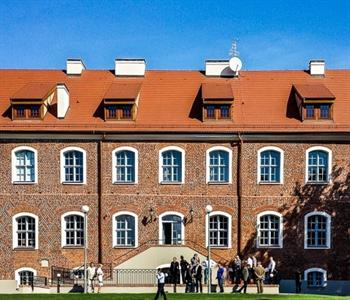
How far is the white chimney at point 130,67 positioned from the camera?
32.9m

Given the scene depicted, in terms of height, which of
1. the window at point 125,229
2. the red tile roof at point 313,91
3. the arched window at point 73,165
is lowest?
the window at point 125,229

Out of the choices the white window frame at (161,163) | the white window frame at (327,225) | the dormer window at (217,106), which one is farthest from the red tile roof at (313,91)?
the white window frame at (161,163)

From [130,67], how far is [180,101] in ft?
15.0

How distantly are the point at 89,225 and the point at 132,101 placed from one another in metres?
7.31

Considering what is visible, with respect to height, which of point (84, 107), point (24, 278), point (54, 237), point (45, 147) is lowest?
point (24, 278)

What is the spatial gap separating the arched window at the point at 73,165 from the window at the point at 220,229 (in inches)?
295

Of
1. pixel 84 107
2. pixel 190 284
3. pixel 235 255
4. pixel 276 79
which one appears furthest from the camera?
pixel 276 79

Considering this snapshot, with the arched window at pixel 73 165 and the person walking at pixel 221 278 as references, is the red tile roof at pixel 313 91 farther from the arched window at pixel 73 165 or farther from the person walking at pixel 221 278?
the arched window at pixel 73 165

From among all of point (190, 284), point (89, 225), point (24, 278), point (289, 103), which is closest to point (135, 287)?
point (190, 284)

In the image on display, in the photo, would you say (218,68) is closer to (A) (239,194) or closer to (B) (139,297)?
(A) (239,194)

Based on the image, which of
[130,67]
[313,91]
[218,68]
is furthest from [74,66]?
[313,91]

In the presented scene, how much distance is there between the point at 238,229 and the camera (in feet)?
92.4

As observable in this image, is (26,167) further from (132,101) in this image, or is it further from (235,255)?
(235,255)

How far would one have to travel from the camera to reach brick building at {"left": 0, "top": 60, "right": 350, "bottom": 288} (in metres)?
28.1
